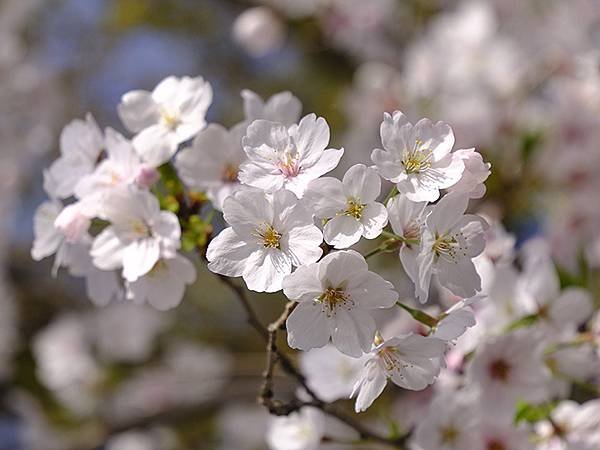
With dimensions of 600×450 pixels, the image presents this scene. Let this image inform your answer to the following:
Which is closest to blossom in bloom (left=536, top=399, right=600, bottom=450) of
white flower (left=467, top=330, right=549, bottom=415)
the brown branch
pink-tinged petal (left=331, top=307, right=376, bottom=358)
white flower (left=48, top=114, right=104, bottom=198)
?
white flower (left=467, top=330, right=549, bottom=415)

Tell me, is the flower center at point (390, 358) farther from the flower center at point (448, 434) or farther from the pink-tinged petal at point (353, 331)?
the flower center at point (448, 434)

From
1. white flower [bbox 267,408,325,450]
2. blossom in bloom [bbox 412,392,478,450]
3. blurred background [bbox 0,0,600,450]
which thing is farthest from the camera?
blurred background [bbox 0,0,600,450]

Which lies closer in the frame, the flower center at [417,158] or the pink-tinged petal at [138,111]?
the flower center at [417,158]

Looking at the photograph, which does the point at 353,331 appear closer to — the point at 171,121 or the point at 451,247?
the point at 451,247

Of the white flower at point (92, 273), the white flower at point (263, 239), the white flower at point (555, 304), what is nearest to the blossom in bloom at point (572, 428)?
the white flower at point (555, 304)

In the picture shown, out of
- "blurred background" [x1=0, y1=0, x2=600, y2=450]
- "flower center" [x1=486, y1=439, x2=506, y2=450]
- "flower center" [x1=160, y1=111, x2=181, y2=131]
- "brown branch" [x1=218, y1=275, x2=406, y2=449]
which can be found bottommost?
"blurred background" [x1=0, y1=0, x2=600, y2=450]

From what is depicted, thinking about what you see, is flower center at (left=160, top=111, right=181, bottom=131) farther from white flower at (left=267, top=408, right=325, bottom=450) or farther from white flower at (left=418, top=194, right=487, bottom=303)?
white flower at (left=267, top=408, right=325, bottom=450)
